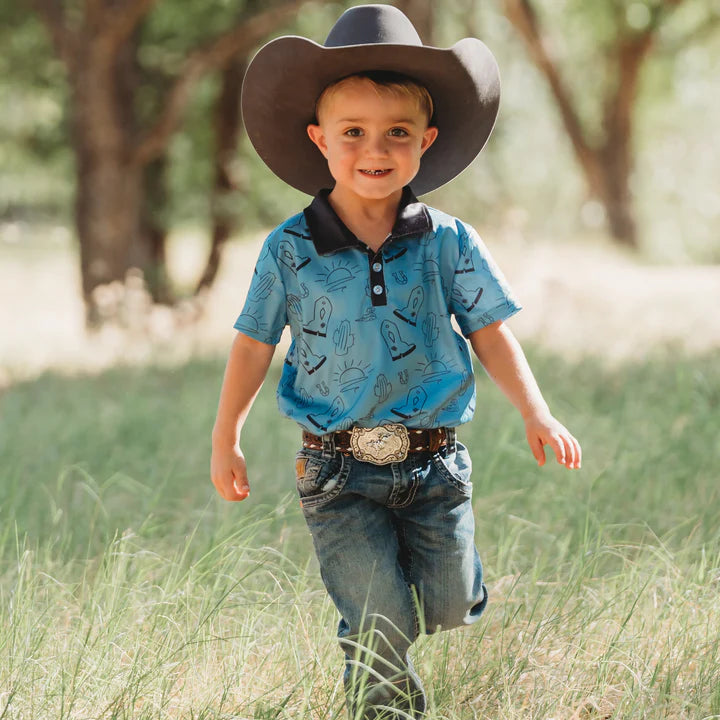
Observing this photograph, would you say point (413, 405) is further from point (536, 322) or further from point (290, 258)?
point (536, 322)

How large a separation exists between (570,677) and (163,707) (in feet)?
3.25

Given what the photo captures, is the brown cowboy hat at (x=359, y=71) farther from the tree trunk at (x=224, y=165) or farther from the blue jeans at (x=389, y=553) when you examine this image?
the tree trunk at (x=224, y=165)

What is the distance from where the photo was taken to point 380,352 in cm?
254

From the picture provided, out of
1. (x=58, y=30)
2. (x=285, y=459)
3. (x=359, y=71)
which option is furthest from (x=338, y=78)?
(x=58, y=30)

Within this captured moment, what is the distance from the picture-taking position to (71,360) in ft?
26.2

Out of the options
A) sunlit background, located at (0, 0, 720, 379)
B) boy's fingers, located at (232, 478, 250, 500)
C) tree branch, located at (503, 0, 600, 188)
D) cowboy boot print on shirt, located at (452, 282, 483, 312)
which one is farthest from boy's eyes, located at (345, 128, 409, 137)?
tree branch, located at (503, 0, 600, 188)

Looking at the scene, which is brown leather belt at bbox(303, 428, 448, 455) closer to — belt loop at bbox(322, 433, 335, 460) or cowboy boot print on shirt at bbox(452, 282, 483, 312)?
belt loop at bbox(322, 433, 335, 460)

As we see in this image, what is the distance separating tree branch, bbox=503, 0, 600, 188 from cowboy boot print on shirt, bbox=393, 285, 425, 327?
1449cm

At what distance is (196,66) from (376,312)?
24.4 feet

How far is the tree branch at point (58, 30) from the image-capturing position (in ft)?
30.2

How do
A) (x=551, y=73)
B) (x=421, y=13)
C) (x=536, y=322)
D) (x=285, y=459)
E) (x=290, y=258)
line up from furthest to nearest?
(x=551, y=73) → (x=536, y=322) → (x=421, y=13) → (x=285, y=459) → (x=290, y=258)

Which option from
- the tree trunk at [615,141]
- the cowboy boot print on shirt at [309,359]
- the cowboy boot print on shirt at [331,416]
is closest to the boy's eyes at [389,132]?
the cowboy boot print on shirt at [309,359]

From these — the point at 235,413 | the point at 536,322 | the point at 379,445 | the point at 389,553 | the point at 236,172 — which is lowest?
the point at 536,322

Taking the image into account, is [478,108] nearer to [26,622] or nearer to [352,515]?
[352,515]
